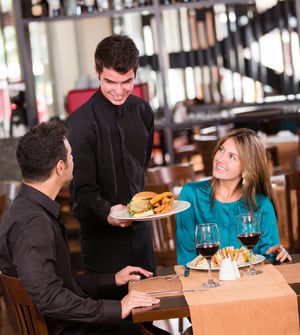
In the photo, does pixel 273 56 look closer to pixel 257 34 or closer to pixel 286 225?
pixel 257 34

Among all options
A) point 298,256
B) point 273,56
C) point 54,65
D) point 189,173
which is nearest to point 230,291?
point 298,256

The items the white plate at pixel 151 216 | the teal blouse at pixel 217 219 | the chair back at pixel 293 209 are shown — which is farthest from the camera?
the chair back at pixel 293 209

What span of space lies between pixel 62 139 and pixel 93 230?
1.04 m

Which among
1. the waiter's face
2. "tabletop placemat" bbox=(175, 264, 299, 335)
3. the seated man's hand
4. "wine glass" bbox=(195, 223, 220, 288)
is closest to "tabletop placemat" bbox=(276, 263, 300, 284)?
"tabletop placemat" bbox=(175, 264, 299, 335)

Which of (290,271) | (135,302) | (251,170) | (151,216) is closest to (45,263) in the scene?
(135,302)

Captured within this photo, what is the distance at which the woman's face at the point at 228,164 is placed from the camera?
3404 millimetres

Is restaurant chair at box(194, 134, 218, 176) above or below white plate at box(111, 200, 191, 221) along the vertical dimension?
below

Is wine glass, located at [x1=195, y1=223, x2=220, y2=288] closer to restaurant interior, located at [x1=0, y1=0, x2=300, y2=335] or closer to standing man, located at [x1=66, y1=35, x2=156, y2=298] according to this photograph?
restaurant interior, located at [x1=0, y1=0, x2=300, y2=335]

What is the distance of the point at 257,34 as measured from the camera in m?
11.5

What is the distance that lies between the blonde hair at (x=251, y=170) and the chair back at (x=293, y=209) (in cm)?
118

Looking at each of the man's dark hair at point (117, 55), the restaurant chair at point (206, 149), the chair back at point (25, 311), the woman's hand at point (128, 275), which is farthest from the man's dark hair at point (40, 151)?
the restaurant chair at point (206, 149)

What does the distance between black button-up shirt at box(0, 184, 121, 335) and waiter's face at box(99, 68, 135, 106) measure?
87 centimetres

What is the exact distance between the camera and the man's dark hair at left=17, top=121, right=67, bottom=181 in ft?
8.66

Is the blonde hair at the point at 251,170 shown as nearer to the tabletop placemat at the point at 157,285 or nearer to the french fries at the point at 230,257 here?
the french fries at the point at 230,257
